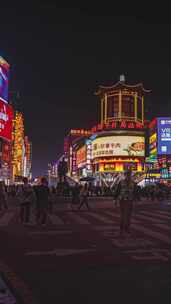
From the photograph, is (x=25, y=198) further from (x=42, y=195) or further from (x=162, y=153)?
(x=162, y=153)

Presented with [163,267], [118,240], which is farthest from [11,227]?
[163,267]

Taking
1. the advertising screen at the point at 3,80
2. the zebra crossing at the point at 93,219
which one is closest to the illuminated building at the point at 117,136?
the advertising screen at the point at 3,80

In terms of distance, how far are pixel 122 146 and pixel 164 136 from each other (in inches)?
780

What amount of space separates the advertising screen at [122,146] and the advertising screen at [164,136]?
17.3 m

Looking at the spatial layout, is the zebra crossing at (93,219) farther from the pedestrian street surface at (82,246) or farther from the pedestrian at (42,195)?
the pedestrian street surface at (82,246)

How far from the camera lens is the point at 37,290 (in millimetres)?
5438

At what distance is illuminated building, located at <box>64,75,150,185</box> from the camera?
107 m

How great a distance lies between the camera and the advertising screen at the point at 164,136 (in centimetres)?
8962

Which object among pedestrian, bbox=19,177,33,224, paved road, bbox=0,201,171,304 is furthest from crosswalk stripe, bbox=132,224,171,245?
pedestrian, bbox=19,177,33,224

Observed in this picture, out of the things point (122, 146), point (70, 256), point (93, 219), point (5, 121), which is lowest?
point (70, 256)

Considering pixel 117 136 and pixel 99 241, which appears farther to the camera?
pixel 117 136

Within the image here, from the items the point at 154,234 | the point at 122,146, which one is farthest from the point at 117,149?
the point at 154,234

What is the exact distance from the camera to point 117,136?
109125mm

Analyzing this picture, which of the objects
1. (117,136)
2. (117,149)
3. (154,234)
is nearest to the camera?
(154,234)
